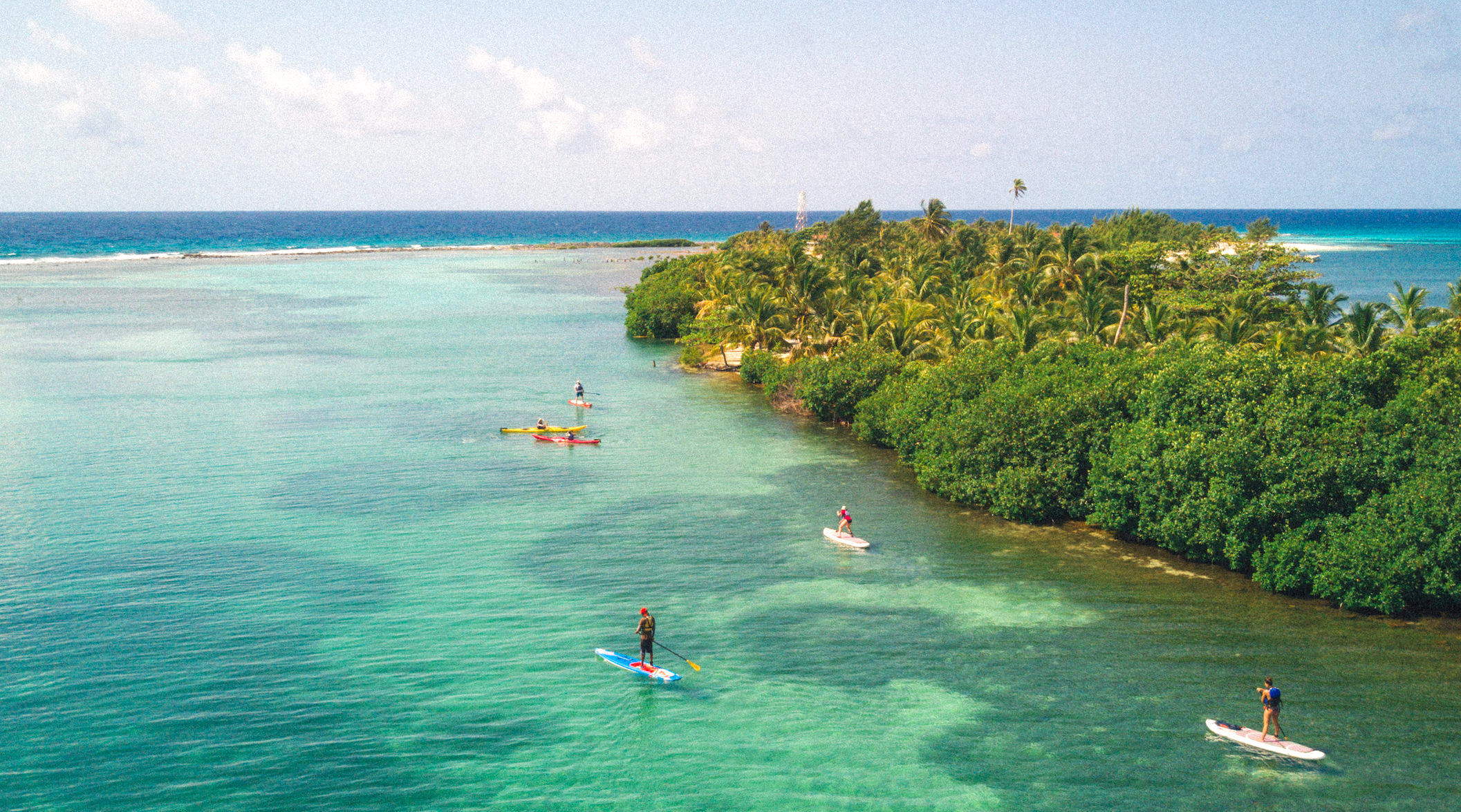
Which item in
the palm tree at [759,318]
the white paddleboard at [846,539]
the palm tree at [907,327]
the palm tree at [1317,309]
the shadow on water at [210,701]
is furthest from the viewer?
the palm tree at [759,318]

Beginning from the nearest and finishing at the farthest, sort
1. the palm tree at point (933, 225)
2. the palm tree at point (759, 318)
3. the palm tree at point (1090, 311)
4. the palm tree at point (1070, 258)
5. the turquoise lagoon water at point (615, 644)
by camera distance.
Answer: the turquoise lagoon water at point (615, 644), the palm tree at point (1090, 311), the palm tree at point (1070, 258), the palm tree at point (759, 318), the palm tree at point (933, 225)

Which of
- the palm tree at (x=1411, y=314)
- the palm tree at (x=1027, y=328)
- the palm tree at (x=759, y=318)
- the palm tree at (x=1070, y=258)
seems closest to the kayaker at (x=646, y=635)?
the palm tree at (x=1027, y=328)

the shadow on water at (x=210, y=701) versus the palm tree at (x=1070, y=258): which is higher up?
the palm tree at (x=1070, y=258)

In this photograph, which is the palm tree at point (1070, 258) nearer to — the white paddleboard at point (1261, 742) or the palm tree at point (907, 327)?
the palm tree at point (907, 327)

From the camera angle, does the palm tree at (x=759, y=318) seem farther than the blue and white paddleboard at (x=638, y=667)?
Yes

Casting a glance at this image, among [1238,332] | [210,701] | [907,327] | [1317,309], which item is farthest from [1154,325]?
[210,701]
